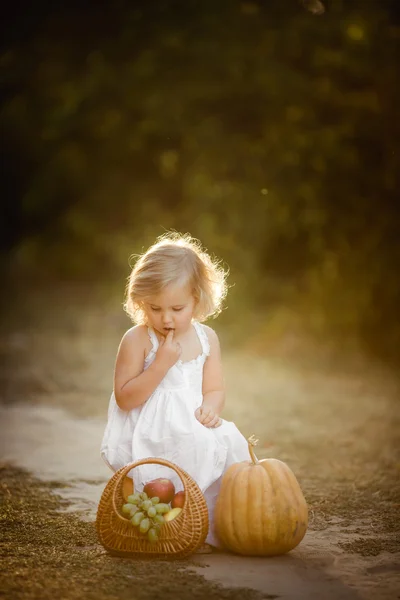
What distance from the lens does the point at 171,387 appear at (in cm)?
381

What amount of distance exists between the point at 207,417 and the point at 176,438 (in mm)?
162

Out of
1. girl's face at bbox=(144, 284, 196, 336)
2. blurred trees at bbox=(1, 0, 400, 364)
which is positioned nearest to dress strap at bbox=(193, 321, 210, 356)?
girl's face at bbox=(144, 284, 196, 336)

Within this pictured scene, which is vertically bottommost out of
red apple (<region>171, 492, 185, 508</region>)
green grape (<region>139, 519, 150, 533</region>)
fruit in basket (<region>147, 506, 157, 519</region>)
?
green grape (<region>139, 519, 150, 533</region>)

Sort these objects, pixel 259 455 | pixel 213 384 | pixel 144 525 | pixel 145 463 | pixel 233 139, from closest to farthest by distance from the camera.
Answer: pixel 144 525 < pixel 145 463 < pixel 213 384 < pixel 259 455 < pixel 233 139

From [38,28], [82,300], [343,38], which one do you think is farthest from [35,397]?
[82,300]

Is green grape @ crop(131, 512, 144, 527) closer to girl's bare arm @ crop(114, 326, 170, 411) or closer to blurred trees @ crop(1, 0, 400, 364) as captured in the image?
girl's bare arm @ crop(114, 326, 170, 411)

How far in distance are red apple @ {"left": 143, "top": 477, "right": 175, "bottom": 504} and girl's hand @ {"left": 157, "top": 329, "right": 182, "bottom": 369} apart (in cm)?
47

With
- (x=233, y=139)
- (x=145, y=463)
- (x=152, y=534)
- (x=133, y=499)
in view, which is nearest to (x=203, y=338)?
(x=145, y=463)

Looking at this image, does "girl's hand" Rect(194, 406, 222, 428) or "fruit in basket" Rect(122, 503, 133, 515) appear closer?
"fruit in basket" Rect(122, 503, 133, 515)

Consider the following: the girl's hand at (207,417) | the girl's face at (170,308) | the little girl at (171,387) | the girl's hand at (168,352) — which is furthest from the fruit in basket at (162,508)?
the girl's face at (170,308)

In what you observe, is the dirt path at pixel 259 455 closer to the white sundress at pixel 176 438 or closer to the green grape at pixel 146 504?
the green grape at pixel 146 504

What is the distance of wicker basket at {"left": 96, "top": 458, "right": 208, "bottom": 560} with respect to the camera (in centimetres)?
334

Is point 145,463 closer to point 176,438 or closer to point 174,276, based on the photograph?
point 176,438

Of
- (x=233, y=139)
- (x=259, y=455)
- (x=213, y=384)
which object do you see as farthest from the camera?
(x=233, y=139)
